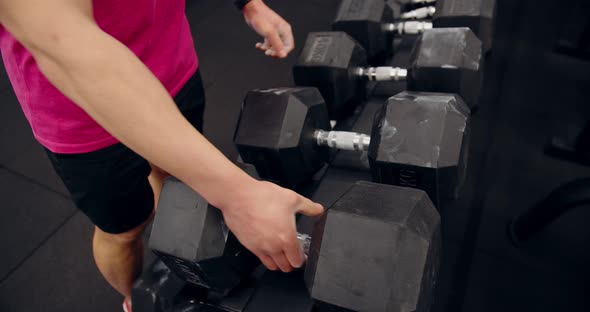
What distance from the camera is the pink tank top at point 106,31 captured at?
0.64 m

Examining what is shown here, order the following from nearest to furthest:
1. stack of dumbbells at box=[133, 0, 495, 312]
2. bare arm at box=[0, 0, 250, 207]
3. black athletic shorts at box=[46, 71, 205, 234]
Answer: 1. bare arm at box=[0, 0, 250, 207]
2. stack of dumbbells at box=[133, 0, 495, 312]
3. black athletic shorts at box=[46, 71, 205, 234]

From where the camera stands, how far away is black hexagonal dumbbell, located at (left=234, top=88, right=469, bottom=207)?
0.69 metres

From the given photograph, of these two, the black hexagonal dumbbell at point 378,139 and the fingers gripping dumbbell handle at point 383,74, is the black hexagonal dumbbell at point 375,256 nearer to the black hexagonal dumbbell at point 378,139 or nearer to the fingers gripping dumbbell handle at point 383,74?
the black hexagonal dumbbell at point 378,139

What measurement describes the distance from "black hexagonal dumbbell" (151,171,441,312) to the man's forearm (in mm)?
132

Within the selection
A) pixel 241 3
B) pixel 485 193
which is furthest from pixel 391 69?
pixel 485 193

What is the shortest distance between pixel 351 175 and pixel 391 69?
296mm

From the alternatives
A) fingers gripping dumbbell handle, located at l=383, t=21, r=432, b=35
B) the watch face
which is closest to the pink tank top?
the watch face

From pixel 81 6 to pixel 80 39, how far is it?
5 centimetres

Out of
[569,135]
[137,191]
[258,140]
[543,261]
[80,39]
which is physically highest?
[80,39]

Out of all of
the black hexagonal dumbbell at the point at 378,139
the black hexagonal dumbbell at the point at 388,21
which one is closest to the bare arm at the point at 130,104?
the black hexagonal dumbbell at the point at 378,139

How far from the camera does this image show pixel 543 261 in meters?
1.19

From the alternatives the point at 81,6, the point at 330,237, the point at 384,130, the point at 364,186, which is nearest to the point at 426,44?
the point at 384,130

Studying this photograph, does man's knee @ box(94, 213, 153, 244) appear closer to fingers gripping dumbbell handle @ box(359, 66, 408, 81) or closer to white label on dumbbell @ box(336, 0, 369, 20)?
fingers gripping dumbbell handle @ box(359, 66, 408, 81)

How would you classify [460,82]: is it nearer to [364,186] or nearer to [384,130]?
[384,130]
